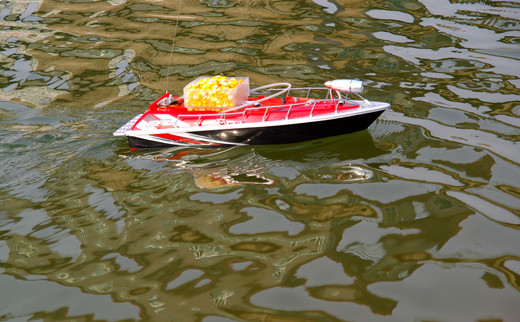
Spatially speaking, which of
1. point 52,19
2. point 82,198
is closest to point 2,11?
point 52,19

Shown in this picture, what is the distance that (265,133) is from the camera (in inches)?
418

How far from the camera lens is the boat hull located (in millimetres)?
10430

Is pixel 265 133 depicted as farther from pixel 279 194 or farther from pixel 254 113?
pixel 279 194

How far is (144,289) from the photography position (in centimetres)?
745

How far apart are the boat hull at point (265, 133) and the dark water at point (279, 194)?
24 cm

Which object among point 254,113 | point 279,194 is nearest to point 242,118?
point 254,113

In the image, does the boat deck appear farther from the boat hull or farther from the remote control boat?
the boat hull

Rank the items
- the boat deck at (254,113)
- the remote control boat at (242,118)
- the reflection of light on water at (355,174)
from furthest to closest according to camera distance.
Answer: the boat deck at (254,113), the remote control boat at (242,118), the reflection of light on water at (355,174)

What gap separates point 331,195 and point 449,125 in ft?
13.2

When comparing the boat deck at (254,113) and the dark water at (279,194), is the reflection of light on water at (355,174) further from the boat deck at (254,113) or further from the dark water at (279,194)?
the boat deck at (254,113)

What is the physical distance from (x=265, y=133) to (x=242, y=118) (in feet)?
1.80

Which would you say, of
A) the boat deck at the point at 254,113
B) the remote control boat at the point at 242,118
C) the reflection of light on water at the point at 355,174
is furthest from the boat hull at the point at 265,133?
the reflection of light on water at the point at 355,174

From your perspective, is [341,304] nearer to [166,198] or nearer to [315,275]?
[315,275]

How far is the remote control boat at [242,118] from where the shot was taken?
10.4 metres
